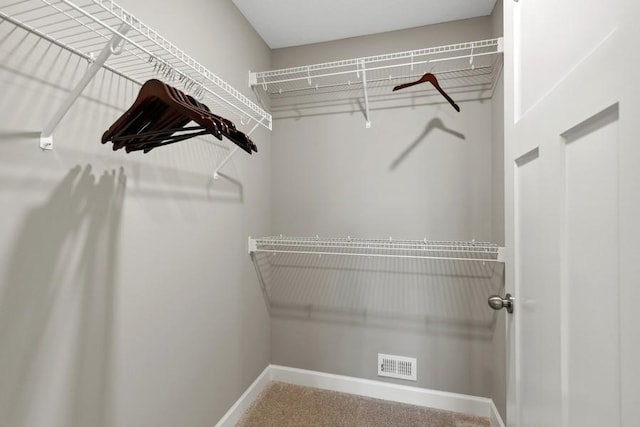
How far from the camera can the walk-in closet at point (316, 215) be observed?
0.68 m

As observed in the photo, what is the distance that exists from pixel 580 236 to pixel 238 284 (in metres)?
1.61

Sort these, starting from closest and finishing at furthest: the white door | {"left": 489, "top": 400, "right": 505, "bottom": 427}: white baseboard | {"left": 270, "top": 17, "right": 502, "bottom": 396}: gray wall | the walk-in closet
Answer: the white door
the walk-in closet
{"left": 489, "top": 400, "right": 505, "bottom": 427}: white baseboard
{"left": 270, "top": 17, "right": 502, "bottom": 396}: gray wall

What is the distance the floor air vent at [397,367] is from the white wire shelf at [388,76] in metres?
1.60

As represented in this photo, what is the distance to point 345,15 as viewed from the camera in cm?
184

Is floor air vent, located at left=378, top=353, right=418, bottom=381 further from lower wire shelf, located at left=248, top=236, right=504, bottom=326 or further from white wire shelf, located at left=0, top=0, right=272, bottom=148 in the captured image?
white wire shelf, located at left=0, top=0, right=272, bottom=148

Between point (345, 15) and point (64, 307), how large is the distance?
1995 millimetres

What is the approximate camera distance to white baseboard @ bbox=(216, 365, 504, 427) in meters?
1.79

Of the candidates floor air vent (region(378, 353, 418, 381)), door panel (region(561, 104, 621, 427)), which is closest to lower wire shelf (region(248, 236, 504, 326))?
floor air vent (region(378, 353, 418, 381))

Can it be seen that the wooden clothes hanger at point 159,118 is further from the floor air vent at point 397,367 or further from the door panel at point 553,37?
the floor air vent at point 397,367

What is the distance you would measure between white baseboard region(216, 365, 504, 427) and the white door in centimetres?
94

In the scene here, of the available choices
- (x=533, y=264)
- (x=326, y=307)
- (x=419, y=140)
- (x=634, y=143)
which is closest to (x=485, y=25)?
(x=419, y=140)

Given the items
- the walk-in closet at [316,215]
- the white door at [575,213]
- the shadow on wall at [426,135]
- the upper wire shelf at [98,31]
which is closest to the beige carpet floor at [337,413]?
the walk-in closet at [316,215]

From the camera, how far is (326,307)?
2.13m

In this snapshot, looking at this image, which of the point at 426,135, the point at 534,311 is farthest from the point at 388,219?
the point at 534,311
